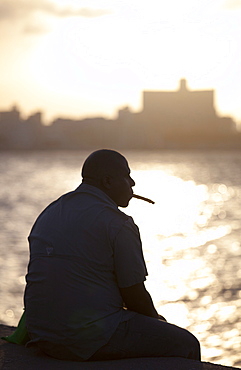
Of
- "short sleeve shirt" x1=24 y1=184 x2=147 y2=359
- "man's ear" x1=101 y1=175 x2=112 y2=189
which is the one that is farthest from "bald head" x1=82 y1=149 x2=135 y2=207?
"short sleeve shirt" x1=24 y1=184 x2=147 y2=359

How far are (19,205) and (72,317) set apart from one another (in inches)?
1337

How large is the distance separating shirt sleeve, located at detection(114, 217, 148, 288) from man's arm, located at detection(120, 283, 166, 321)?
0.04 m

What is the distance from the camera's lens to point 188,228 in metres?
25.3

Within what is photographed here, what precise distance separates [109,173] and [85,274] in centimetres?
49

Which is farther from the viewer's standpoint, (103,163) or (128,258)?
(103,163)

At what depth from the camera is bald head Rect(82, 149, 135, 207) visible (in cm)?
322

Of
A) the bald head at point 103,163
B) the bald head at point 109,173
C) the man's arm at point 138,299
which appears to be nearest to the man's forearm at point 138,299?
the man's arm at point 138,299

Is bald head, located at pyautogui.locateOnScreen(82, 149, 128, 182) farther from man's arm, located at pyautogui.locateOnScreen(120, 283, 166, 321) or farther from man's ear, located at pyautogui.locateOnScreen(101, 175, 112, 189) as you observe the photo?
man's arm, located at pyautogui.locateOnScreen(120, 283, 166, 321)

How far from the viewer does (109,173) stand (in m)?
3.23

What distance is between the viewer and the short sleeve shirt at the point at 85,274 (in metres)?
3.09

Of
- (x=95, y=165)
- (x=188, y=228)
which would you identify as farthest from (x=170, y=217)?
(x=95, y=165)

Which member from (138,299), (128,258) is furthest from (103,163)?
(138,299)

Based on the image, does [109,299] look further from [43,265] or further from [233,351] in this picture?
[233,351]

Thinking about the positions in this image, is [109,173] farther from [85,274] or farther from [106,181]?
[85,274]
